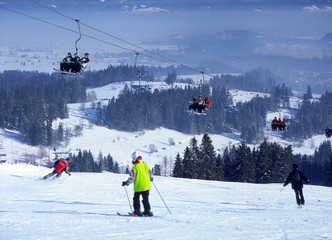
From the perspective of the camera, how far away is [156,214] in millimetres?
12242

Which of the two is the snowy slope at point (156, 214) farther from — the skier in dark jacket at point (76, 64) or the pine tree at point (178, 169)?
the pine tree at point (178, 169)

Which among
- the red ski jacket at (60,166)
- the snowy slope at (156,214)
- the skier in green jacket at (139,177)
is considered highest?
the skier in green jacket at (139,177)

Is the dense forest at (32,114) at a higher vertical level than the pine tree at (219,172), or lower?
higher

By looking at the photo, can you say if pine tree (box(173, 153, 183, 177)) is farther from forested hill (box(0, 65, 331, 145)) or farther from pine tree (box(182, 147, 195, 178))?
forested hill (box(0, 65, 331, 145))

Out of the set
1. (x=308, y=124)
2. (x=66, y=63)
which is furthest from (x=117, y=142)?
(x=66, y=63)

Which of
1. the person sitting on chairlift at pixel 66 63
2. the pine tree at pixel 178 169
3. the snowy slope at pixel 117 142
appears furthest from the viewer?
the snowy slope at pixel 117 142

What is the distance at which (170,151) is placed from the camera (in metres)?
134

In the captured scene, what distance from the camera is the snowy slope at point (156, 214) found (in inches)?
369

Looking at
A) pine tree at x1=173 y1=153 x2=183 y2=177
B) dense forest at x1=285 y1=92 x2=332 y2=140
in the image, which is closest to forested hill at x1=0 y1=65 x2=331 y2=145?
dense forest at x1=285 y1=92 x2=332 y2=140

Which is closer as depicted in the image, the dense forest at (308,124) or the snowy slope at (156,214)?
the snowy slope at (156,214)

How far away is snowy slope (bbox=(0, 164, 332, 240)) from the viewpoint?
30.7 ft

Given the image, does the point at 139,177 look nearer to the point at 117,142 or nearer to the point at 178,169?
the point at 178,169

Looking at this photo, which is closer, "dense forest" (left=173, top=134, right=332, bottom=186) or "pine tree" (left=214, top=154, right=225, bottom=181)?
"dense forest" (left=173, top=134, right=332, bottom=186)

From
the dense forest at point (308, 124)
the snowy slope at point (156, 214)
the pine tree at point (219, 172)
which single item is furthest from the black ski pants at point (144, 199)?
the dense forest at point (308, 124)
